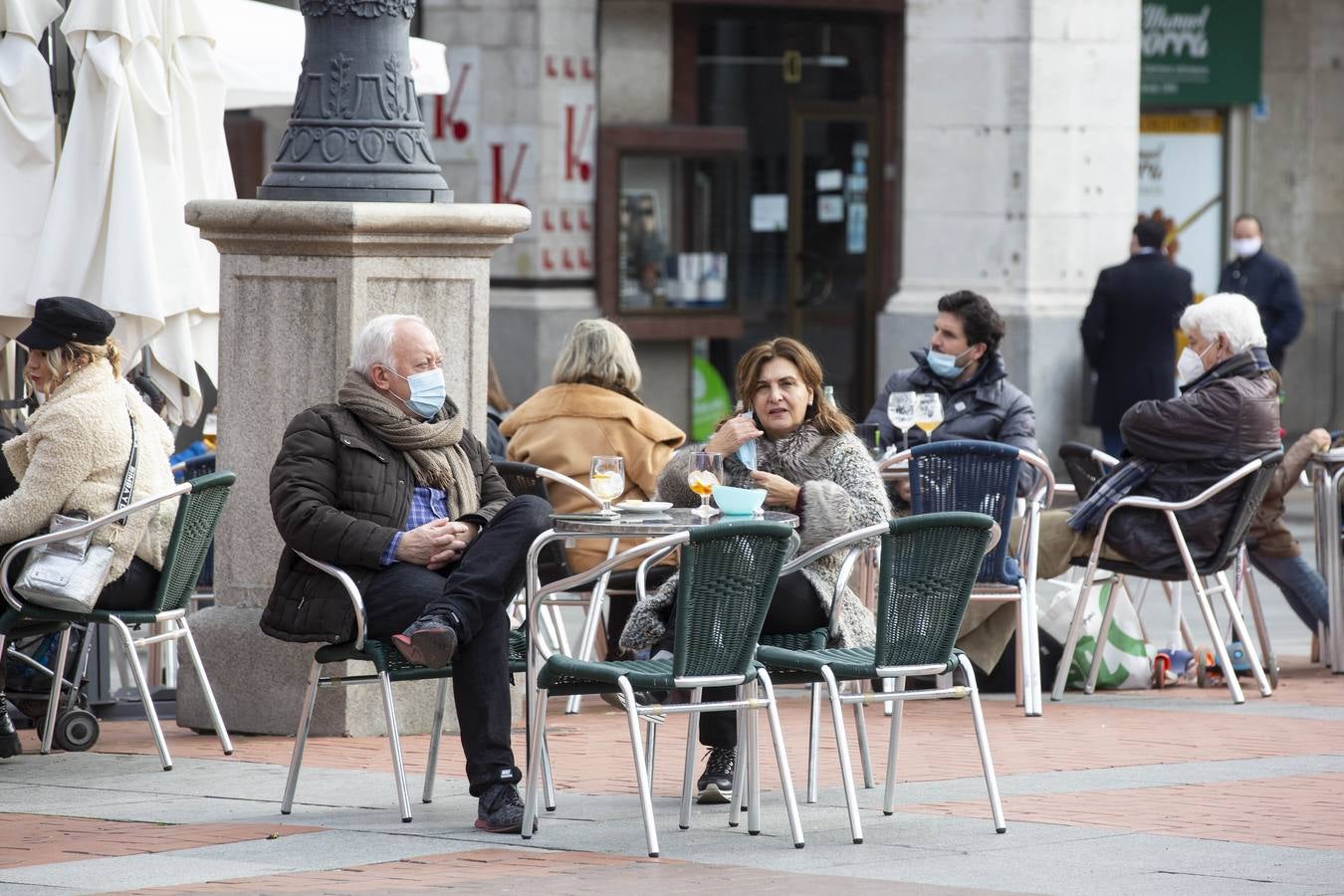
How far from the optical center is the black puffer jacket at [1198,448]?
31.9 feet

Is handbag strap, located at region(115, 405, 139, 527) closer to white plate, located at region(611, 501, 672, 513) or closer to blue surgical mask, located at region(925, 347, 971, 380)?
white plate, located at region(611, 501, 672, 513)

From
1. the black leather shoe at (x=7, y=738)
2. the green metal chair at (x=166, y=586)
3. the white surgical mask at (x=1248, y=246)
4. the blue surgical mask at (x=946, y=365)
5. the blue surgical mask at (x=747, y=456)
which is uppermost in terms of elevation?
the white surgical mask at (x=1248, y=246)

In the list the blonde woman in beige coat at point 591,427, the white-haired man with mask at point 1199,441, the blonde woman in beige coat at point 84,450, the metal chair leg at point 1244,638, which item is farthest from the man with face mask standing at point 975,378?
the blonde woman in beige coat at point 84,450

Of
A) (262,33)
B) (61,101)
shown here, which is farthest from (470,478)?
(262,33)

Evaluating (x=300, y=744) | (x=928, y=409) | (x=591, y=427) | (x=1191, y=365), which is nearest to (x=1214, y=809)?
(x=300, y=744)

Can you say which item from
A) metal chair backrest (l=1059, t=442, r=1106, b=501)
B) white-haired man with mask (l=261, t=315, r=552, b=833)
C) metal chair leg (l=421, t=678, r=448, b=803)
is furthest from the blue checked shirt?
metal chair backrest (l=1059, t=442, r=1106, b=501)

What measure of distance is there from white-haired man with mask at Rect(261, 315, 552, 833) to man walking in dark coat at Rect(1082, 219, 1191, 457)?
1026 cm

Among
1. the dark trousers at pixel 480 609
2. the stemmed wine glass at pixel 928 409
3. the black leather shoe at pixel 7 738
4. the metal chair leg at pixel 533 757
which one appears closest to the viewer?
the metal chair leg at pixel 533 757

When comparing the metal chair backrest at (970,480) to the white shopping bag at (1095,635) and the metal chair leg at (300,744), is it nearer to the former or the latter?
the white shopping bag at (1095,635)

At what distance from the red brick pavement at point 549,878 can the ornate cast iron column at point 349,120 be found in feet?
9.84

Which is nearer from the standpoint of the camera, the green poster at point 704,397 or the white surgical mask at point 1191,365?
the white surgical mask at point 1191,365

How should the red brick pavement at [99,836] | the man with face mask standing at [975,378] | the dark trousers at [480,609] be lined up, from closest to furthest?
1. the red brick pavement at [99,836]
2. the dark trousers at [480,609]
3. the man with face mask standing at [975,378]

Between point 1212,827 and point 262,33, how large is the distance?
604 cm

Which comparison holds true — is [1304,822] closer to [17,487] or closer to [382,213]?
[382,213]
